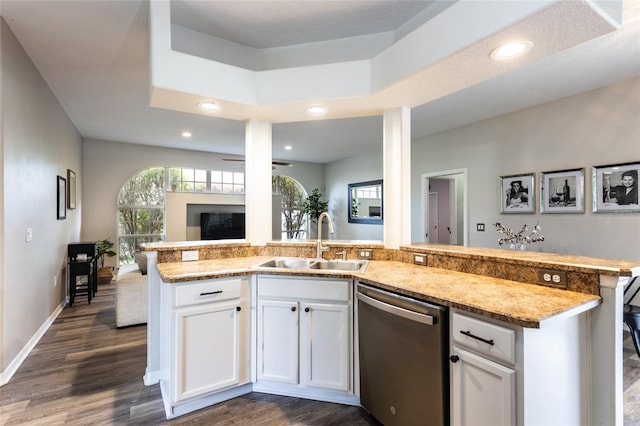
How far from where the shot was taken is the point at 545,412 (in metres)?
1.23

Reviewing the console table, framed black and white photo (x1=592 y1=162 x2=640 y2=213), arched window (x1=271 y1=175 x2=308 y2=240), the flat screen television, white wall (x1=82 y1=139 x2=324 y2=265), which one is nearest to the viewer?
framed black and white photo (x1=592 y1=162 x2=640 y2=213)

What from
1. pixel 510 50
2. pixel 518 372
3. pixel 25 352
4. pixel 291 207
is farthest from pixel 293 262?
pixel 291 207

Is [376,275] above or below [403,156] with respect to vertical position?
below

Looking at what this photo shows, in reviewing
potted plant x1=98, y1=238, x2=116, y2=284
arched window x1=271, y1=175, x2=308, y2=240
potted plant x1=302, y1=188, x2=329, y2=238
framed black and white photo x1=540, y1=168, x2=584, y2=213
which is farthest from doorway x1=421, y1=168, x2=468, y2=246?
potted plant x1=98, y1=238, x2=116, y2=284

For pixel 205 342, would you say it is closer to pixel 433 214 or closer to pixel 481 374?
pixel 481 374

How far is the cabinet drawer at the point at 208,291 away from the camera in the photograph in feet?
6.26

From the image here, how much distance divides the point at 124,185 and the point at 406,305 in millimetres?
6283

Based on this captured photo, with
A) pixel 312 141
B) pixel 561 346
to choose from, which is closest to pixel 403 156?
pixel 561 346

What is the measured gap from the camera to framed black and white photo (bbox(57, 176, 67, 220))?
392 cm

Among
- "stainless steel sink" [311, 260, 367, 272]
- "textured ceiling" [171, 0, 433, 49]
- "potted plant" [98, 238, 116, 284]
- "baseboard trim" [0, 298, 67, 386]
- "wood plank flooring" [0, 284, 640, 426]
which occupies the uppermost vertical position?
"textured ceiling" [171, 0, 433, 49]

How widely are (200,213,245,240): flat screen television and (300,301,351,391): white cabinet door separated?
5.10 m

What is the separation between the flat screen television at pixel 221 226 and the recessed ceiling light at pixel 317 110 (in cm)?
478

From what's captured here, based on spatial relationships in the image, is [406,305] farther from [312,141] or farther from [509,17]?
[312,141]

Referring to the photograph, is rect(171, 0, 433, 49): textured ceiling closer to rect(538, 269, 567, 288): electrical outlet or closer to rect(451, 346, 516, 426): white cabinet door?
rect(538, 269, 567, 288): electrical outlet
